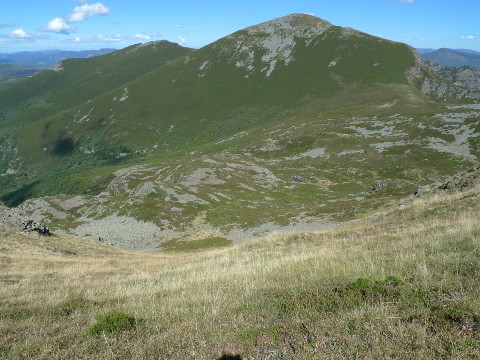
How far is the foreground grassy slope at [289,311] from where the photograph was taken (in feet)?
20.0

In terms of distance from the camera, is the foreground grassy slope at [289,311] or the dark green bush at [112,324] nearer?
the foreground grassy slope at [289,311]

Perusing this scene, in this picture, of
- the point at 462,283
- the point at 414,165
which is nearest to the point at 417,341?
the point at 462,283

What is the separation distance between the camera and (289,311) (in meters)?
8.08

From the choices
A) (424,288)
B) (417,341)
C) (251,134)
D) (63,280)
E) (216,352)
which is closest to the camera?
(417,341)

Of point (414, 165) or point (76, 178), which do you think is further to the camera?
point (76, 178)

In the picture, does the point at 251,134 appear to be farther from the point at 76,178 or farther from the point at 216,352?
the point at 216,352

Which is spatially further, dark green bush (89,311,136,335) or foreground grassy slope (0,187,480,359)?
dark green bush (89,311,136,335)

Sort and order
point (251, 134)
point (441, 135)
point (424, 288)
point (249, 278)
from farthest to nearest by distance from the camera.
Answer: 1. point (251, 134)
2. point (441, 135)
3. point (249, 278)
4. point (424, 288)

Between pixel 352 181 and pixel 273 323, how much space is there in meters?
109

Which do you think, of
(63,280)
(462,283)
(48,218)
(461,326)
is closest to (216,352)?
(461,326)

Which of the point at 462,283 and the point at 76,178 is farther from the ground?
the point at 462,283

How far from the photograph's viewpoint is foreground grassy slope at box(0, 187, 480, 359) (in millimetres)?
6102

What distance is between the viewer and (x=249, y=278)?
11.8 meters

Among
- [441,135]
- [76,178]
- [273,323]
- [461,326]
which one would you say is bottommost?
[76,178]
